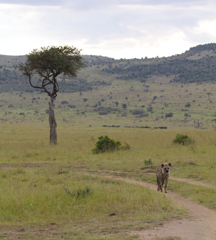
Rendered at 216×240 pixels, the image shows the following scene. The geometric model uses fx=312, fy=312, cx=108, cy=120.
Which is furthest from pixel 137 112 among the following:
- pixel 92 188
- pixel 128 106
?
pixel 92 188

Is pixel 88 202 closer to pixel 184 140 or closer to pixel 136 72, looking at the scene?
pixel 184 140

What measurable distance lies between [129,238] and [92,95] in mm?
→ 96978

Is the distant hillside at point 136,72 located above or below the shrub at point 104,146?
above

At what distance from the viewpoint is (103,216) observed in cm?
750

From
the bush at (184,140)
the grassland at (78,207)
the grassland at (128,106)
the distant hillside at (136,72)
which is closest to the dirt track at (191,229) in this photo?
the grassland at (78,207)

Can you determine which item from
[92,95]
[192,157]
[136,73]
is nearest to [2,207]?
[192,157]

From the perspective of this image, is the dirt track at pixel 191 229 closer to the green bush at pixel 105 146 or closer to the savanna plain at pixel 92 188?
the savanna plain at pixel 92 188

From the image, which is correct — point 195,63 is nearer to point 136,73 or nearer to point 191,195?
point 136,73

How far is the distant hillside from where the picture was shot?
356 ft

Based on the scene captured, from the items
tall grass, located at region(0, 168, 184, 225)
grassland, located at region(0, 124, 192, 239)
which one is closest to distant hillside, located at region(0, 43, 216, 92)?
grassland, located at region(0, 124, 192, 239)

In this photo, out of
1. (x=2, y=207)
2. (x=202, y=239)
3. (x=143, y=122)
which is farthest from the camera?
(x=143, y=122)

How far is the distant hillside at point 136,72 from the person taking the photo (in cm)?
10862

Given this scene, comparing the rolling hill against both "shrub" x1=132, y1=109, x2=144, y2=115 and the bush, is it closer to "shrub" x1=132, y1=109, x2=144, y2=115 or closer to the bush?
"shrub" x1=132, y1=109, x2=144, y2=115

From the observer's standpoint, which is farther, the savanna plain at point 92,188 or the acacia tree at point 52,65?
the acacia tree at point 52,65
